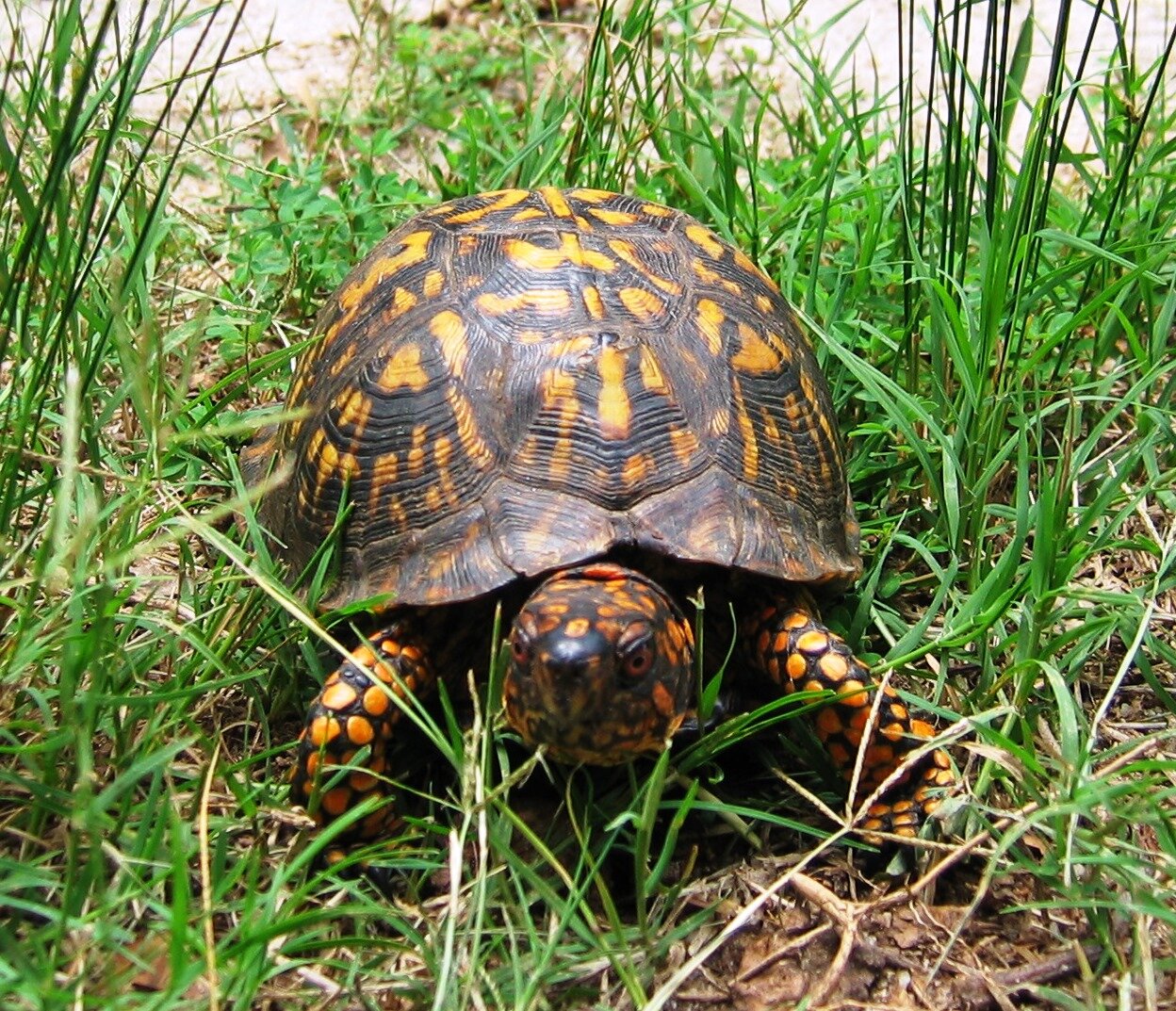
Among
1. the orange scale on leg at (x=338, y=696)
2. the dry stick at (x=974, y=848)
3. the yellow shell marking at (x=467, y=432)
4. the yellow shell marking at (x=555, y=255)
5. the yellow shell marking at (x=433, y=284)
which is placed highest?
the yellow shell marking at (x=555, y=255)

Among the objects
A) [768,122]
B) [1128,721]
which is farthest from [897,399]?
[768,122]

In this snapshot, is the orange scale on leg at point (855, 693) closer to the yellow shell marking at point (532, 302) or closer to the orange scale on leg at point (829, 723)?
the orange scale on leg at point (829, 723)

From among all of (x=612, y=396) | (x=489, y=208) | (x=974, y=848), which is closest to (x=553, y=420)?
(x=612, y=396)

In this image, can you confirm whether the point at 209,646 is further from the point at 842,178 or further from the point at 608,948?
the point at 842,178

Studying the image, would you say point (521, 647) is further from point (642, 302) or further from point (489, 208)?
point (489, 208)

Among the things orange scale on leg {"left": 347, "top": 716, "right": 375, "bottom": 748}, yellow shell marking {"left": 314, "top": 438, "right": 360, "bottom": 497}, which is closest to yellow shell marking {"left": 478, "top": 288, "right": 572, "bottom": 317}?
yellow shell marking {"left": 314, "top": 438, "right": 360, "bottom": 497}

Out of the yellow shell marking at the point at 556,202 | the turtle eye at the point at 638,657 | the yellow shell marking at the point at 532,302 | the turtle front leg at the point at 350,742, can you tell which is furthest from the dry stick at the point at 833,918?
the yellow shell marking at the point at 556,202
